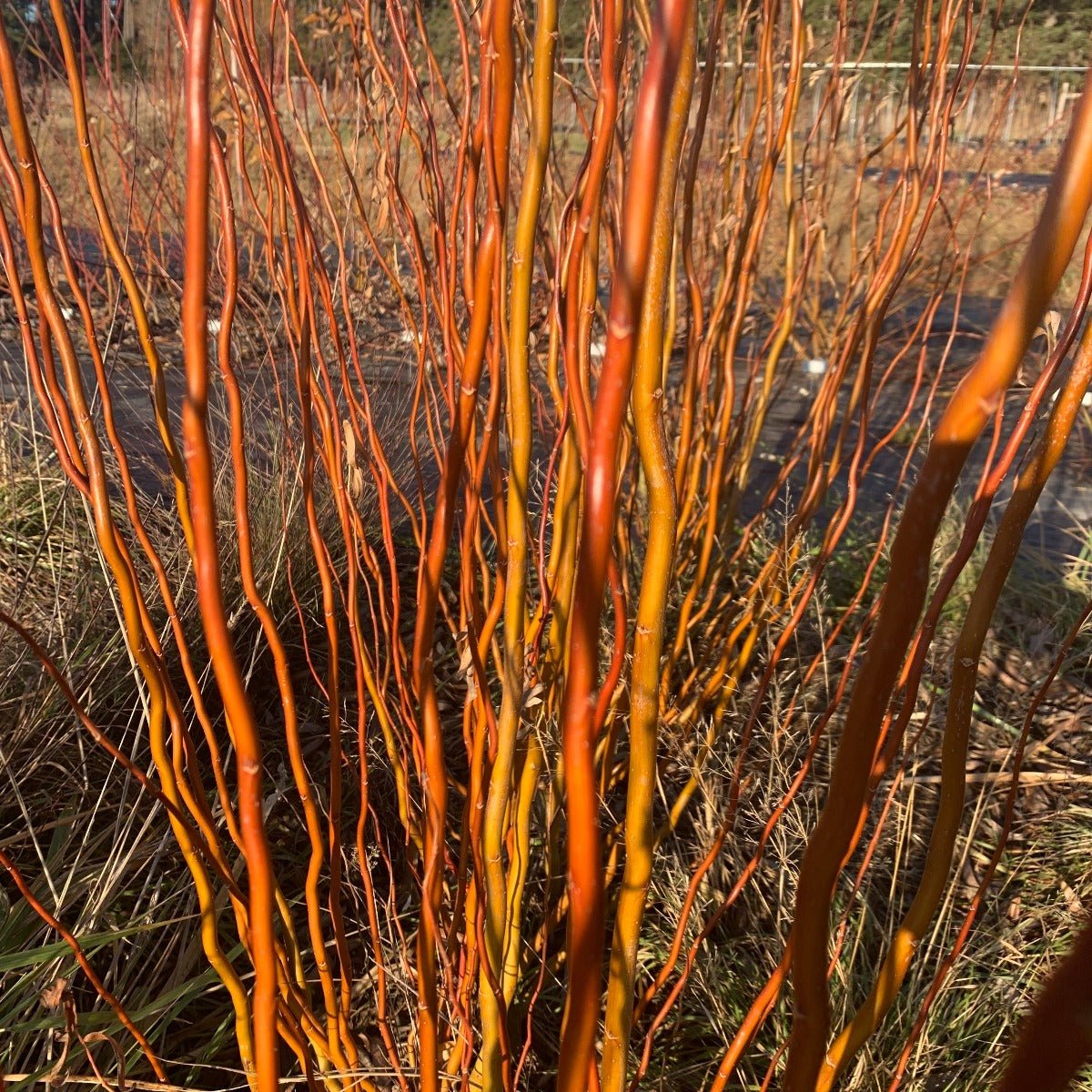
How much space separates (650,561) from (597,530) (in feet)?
0.32

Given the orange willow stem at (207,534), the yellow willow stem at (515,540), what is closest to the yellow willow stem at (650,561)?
the yellow willow stem at (515,540)

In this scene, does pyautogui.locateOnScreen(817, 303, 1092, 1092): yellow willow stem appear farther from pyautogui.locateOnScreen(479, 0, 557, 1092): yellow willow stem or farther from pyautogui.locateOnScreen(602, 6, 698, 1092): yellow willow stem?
pyautogui.locateOnScreen(479, 0, 557, 1092): yellow willow stem

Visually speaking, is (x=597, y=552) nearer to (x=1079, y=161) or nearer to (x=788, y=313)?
(x=1079, y=161)

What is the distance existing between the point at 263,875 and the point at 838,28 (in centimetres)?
159

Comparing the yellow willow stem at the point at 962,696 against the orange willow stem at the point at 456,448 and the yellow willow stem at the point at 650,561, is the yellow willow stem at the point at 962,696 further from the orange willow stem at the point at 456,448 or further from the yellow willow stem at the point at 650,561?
Result: the orange willow stem at the point at 456,448

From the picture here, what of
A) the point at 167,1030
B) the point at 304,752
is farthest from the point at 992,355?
the point at 304,752

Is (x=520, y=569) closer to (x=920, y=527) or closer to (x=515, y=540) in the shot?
(x=515, y=540)

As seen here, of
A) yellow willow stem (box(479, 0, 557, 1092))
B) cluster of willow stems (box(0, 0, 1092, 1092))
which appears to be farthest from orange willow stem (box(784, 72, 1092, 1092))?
yellow willow stem (box(479, 0, 557, 1092))

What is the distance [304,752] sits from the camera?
1936 mm

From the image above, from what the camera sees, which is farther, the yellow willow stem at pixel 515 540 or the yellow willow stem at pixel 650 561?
the yellow willow stem at pixel 515 540

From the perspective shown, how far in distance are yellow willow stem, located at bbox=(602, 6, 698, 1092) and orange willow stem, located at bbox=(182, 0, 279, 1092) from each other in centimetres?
24

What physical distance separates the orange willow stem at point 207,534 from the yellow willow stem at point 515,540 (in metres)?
0.20

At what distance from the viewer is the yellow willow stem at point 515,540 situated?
2.44 ft

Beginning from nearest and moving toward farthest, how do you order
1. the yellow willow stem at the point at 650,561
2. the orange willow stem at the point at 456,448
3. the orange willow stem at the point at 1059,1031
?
the orange willow stem at the point at 1059,1031, the yellow willow stem at the point at 650,561, the orange willow stem at the point at 456,448
